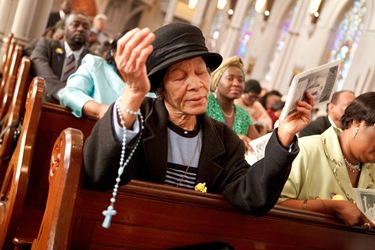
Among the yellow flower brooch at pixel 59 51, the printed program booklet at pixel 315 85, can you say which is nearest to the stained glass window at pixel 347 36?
the yellow flower brooch at pixel 59 51

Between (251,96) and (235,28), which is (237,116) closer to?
(251,96)

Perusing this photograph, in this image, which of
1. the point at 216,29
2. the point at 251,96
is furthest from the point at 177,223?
the point at 216,29

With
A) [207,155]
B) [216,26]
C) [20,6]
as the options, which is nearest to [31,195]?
[207,155]

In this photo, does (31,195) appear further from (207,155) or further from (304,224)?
(304,224)

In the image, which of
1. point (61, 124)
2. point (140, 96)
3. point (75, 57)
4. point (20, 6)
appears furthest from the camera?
point (20, 6)

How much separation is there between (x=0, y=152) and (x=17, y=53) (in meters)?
2.00

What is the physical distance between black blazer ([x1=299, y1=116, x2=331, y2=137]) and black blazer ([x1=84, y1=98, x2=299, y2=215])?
2759 mm

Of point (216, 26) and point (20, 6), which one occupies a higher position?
point (216, 26)

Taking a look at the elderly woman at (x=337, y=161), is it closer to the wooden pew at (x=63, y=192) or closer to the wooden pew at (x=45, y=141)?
the wooden pew at (x=45, y=141)

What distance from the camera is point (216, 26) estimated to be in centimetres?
2750

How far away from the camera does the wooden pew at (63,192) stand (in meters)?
1.60

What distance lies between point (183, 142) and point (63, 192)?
0.77 metres

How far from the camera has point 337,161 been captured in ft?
9.83

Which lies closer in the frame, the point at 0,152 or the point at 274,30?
the point at 0,152
